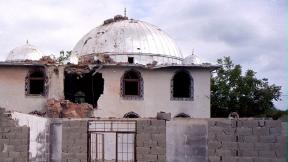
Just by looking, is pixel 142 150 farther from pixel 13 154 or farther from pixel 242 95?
pixel 242 95

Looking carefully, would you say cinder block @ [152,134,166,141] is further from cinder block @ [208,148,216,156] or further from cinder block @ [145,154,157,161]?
cinder block @ [208,148,216,156]

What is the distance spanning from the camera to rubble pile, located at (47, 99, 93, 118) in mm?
21828

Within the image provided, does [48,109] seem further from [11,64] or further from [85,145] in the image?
[85,145]

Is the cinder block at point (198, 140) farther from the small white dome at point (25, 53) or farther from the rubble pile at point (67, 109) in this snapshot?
the small white dome at point (25, 53)

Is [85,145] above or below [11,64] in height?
below

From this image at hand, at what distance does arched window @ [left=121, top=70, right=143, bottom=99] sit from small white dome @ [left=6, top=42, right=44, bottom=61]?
191 inches

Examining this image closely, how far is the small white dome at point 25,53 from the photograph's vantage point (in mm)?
25198

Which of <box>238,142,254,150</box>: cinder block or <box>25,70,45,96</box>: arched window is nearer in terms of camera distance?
<box>238,142,254,150</box>: cinder block

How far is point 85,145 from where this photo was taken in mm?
12305

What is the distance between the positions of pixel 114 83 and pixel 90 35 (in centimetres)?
651

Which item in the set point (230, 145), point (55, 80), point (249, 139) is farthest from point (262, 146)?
point (55, 80)

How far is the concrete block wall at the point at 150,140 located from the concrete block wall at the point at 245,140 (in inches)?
46.8

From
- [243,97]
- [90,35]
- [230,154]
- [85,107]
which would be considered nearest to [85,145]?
[230,154]

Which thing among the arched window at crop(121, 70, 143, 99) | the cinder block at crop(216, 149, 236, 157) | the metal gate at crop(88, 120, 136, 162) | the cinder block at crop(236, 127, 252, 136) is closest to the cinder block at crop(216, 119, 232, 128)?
the cinder block at crop(236, 127, 252, 136)
